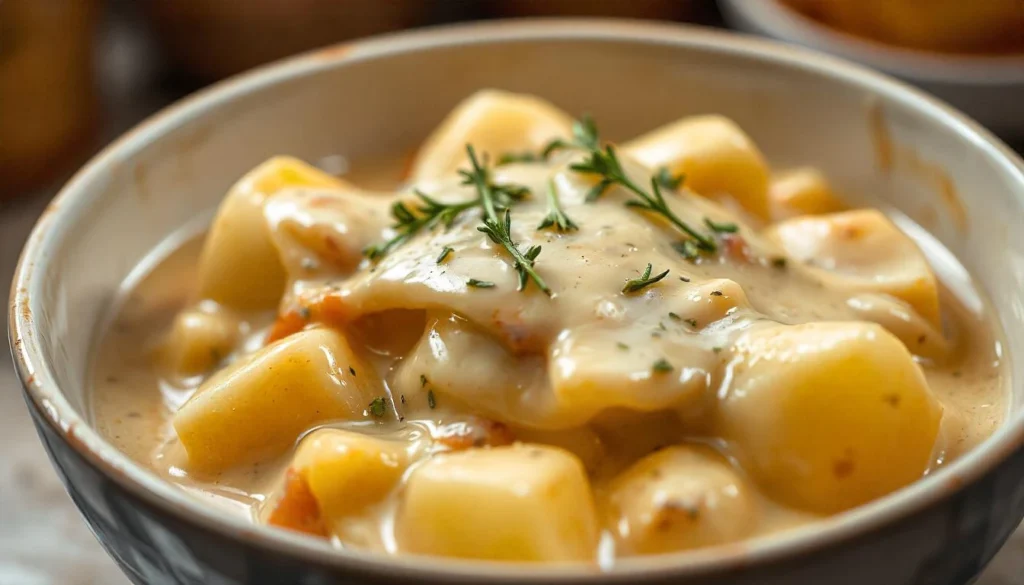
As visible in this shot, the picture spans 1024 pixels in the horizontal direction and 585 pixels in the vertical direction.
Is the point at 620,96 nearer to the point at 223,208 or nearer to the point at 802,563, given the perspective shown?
the point at 223,208

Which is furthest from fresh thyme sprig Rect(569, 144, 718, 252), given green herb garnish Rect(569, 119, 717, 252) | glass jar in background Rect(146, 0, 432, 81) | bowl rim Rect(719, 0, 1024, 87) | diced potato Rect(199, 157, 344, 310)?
glass jar in background Rect(146, 0, 432, 81)

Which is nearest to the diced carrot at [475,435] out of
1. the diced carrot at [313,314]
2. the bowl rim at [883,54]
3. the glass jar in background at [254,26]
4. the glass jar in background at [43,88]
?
the diced carrot at [313,314]

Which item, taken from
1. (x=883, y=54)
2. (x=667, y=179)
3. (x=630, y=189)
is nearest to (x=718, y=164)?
(x=667, y=179)

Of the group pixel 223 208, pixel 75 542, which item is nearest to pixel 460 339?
pixel 223 208

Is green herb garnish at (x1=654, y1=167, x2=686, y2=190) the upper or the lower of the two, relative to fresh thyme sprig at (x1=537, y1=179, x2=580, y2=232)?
lower

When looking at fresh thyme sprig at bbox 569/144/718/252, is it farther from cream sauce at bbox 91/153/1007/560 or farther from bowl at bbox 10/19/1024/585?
bowl at bbox 10/19/1024/585

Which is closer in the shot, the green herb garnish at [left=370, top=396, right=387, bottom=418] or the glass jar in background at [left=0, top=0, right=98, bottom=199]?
the green herb garnish at [left=370, top=396, right=387, bottom=418]

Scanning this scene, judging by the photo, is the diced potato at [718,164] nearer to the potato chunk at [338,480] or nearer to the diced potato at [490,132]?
the diced potato at [490,132]
